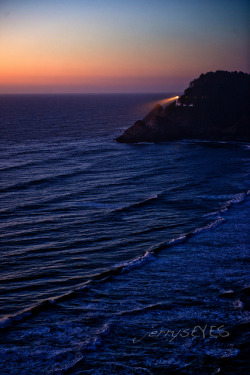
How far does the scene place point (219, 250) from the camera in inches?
1045

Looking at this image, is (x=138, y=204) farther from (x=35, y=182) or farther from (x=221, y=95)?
(x=221, y=95)

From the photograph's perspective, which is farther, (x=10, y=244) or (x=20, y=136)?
(x=20, y=136)

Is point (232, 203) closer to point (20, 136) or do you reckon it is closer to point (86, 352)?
point (86, 352)

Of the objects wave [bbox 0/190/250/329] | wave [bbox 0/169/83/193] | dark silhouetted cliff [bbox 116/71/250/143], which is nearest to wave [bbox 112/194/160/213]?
wave [bbox 0/190/250/329]

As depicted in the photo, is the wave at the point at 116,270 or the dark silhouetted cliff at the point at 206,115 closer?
the wave at the point at 116,270

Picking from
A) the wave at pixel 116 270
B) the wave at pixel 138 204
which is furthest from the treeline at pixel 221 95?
the wave at pixel 116 270

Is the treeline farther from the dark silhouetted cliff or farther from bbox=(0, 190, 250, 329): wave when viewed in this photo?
bbox=(0, 190, 250, 329): wave

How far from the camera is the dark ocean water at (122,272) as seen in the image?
15.8 metres

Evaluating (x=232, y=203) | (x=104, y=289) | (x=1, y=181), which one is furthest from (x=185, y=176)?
(x=104, y=289)

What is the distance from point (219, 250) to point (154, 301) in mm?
8225

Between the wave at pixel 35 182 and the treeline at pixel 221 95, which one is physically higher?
the treeline at pixel 221 95

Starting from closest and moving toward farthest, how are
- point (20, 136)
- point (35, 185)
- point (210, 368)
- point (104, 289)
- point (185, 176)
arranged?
point (210, 368)
point (104, 289)
point (35, 185)
point (185, 176)
point (20, 136)

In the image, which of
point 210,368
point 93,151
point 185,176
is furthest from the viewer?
point 93,151

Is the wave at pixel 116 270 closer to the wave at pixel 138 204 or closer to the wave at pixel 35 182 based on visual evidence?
the wave at pixel 138 204
